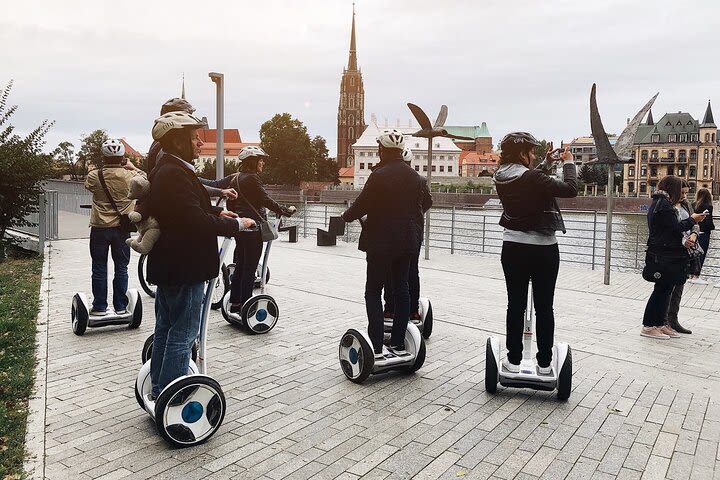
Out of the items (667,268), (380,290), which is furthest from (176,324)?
(667,268)

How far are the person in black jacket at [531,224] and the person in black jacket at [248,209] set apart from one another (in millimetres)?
2512

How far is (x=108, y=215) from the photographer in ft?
20.3

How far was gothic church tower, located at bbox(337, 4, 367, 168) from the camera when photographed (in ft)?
467

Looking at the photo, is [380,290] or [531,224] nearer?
[531,224]

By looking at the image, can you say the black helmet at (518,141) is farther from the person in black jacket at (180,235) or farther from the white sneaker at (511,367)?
the person in black jacket at (180,235)

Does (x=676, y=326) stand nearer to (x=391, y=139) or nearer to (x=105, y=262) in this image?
(x=391, y=139)

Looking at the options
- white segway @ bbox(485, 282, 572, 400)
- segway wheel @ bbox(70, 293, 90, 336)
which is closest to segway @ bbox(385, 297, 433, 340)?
white segway @ bbox(485, 282, 572, 400)

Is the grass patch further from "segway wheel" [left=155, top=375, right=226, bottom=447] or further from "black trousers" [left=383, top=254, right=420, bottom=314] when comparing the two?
"black trousers" [left=383, top=254, right=420, bottom=314]

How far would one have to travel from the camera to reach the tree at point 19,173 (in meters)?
12.0

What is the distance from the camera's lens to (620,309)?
8406 mm

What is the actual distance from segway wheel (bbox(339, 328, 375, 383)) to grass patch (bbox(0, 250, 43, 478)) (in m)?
2.27

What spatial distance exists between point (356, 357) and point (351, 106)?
464 feet

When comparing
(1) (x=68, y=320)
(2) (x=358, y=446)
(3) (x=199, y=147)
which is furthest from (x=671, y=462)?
(1) (x=68, y=320)

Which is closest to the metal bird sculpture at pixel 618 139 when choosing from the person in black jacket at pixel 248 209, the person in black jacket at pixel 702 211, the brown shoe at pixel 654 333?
the person in black jacket at pixel 702 211
